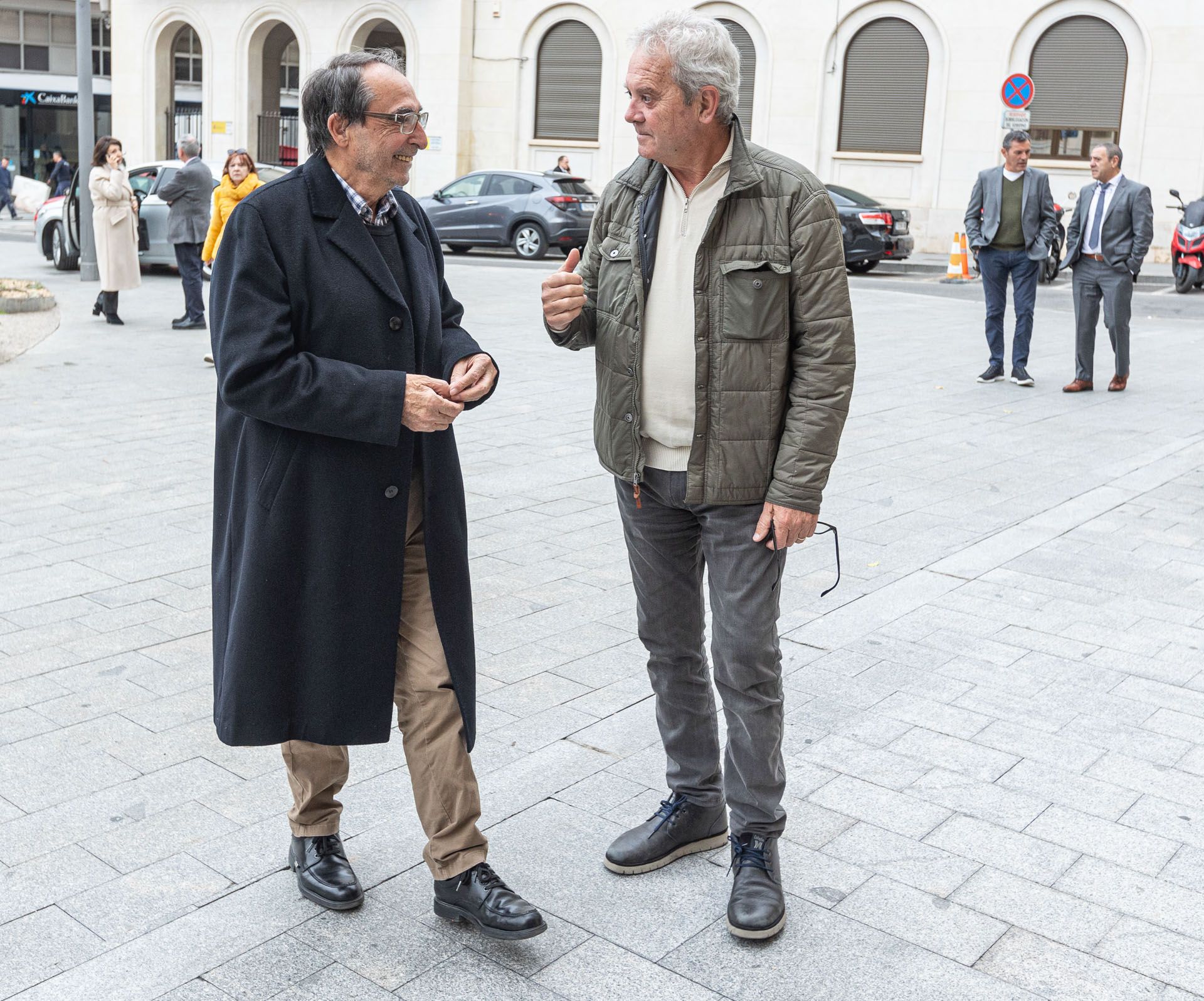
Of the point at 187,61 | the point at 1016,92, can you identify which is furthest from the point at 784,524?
the point at 187,61

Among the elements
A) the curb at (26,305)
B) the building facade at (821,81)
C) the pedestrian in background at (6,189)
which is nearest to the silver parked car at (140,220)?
the curb at (26,305)

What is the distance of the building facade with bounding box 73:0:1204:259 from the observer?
26.2 meters

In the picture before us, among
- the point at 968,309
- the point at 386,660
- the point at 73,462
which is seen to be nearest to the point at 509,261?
the point at 968,309

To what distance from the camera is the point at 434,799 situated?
10.1 ft

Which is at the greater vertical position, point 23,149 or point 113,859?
point 23,149

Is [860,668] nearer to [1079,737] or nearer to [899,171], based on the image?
[1079,737]

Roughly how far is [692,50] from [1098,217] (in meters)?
8.57

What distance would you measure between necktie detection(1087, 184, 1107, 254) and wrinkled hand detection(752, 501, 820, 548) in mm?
8512

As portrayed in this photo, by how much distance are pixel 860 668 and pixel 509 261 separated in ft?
61.3

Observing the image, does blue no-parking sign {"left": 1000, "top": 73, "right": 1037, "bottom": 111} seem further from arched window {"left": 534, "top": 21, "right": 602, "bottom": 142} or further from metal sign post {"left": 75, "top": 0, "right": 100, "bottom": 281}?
arched window {"left": 534, "top": 21, "right": 602, "bottom": 142}

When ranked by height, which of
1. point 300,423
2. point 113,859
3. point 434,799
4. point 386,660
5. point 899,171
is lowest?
point 113,859

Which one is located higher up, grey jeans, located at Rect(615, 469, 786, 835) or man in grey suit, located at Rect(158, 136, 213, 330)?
man in grey suit, located at Rect(158, 136, 213, 330)

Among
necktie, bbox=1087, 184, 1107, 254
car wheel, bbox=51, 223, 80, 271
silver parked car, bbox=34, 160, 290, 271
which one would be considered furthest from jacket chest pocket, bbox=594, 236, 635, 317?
car wheel, bbox=51, 223, 80, 271

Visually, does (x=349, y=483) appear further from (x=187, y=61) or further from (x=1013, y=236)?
(x=187, y=61)
